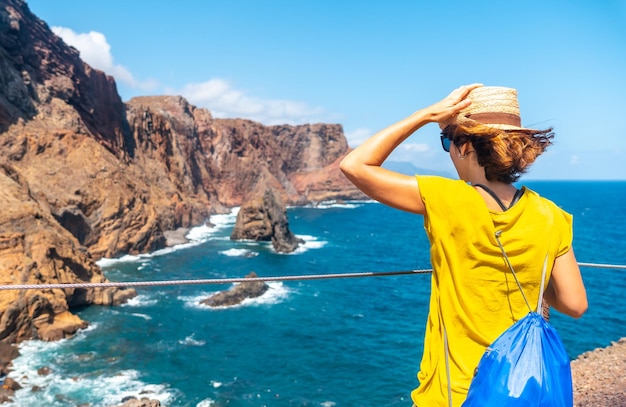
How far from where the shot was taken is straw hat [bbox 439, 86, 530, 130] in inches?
74.3

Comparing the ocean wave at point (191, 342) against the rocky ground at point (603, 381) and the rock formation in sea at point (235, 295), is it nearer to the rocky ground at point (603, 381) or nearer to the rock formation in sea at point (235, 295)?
the rock formation in sea at point (235, 295)

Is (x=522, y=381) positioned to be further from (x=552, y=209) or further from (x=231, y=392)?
(x=231, y=392)

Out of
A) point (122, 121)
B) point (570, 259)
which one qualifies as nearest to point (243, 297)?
point (570, 259)

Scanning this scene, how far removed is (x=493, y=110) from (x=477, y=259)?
623 millimetres

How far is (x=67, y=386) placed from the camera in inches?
686

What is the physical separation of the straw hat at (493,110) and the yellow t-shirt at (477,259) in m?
0.30

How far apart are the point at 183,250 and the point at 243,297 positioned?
17470mm

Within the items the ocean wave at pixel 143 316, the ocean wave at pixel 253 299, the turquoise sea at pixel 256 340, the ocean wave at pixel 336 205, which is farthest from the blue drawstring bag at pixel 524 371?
the ocean wave at pixel 336 205

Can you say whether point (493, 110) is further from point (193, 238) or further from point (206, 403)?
point (193, 238)

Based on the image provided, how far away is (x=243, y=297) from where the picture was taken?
3080 centimetres

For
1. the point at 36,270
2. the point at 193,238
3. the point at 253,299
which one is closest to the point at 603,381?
the point at 36,270

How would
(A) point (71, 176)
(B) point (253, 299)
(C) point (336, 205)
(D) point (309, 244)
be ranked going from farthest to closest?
(C) point (336, 205) → (D) point (309, 244) → (A) point (71, 176) → (B) point (253, 299)

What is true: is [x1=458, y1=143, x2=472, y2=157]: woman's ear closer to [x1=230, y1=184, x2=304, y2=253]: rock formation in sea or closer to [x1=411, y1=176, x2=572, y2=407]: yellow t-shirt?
[x1=411, y1=176, x2=572, y2=407]: yellow t-shirt

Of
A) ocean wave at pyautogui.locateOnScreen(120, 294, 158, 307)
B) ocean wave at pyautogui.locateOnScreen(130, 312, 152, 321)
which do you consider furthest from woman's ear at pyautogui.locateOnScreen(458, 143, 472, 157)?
ocean wave at pyautogui.locateOnScreen(120, 294, 158, 307)
